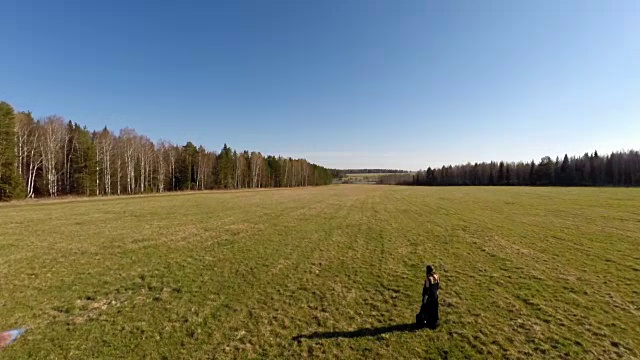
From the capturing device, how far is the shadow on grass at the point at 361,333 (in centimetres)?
705

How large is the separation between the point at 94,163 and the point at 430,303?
6512 cm

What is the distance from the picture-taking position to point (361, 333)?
23.7ft

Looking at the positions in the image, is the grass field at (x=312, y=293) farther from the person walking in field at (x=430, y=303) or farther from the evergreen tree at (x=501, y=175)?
the evergreen tree at (x=501, y=175)

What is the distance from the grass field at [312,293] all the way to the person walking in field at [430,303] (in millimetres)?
275

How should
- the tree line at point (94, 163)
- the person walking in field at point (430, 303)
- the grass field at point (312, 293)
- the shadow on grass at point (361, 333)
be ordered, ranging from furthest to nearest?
the tree line at point (94, 163), the person walking in field at point (430, 303), the shadow on grass at point (361, 333), the grass field at point (312, 293)

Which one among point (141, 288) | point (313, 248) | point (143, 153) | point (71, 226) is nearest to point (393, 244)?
point (313, 248)

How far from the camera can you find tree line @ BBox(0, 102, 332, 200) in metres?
39.7

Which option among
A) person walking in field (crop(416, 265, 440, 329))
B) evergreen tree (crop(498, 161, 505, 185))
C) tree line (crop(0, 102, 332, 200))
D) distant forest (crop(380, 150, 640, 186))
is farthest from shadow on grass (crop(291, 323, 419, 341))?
evergreen tree (crop(498, 161, 505, 185))

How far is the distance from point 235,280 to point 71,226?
1886cm

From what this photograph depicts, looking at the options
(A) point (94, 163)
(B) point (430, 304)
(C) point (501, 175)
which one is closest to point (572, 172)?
(C) point (501, 175)

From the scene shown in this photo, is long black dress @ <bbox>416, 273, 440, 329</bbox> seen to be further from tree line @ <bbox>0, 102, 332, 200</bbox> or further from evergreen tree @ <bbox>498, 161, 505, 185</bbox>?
evergreen tree @ <bbox>498, 161, 505, 185</bbox>

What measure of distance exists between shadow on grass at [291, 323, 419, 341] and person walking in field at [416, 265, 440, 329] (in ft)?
1.05

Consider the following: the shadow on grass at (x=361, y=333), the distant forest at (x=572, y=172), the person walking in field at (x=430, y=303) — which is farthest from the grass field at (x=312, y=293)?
the distant forest at (x=572, y=172)

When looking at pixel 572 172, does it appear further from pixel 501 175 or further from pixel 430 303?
pixel 430 303
